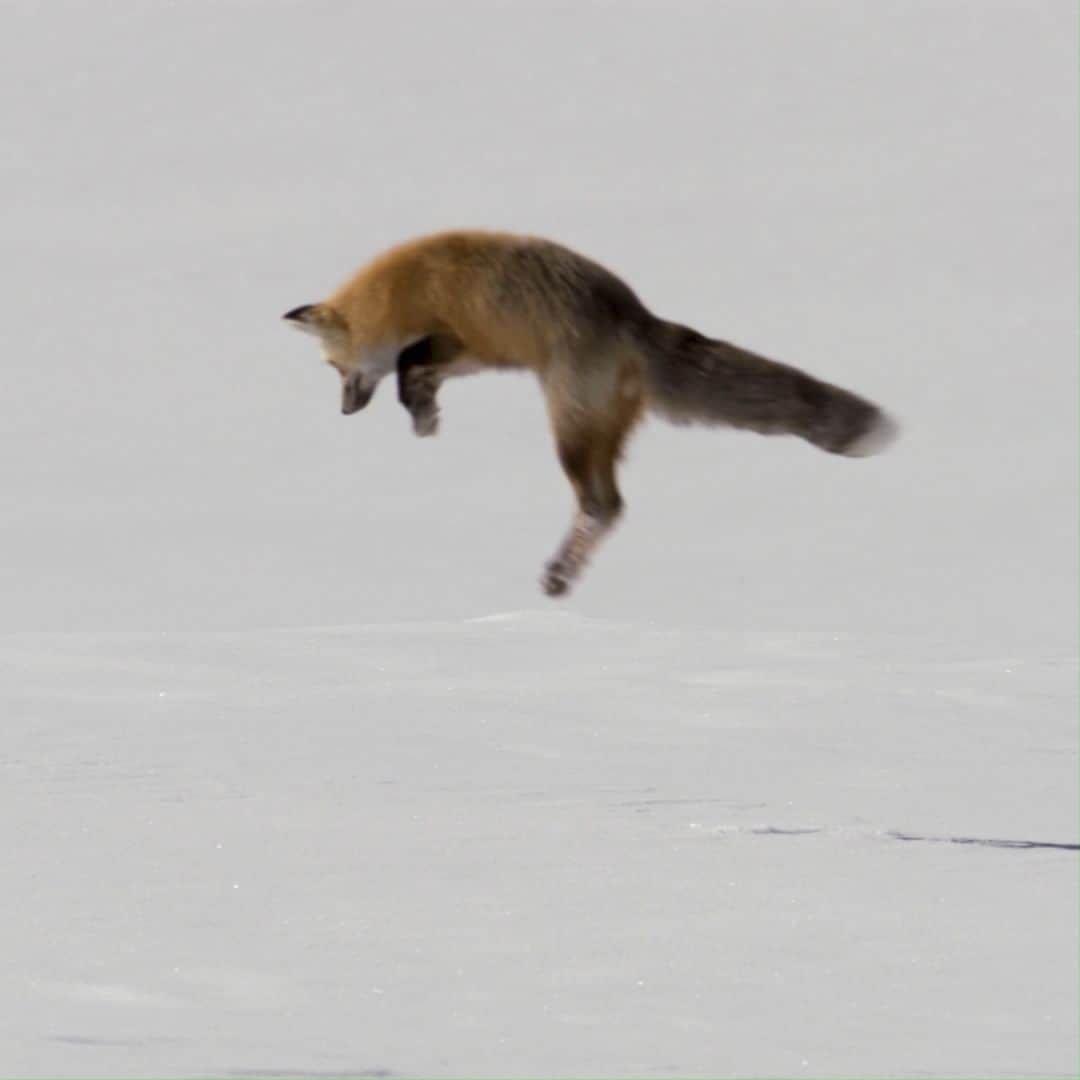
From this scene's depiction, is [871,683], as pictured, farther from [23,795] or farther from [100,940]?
[100,940]

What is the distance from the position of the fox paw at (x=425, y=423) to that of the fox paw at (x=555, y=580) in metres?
0.70

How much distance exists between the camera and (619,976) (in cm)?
1055

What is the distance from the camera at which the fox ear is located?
10.5m

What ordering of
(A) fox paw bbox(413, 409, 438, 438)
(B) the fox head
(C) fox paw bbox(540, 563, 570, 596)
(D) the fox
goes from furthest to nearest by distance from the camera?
(B) the fox head < (D) the fox < (A) fox paw bbox(413, 409, 438, 438) < (C) fox paw bbox(540, 563, 570, 596)

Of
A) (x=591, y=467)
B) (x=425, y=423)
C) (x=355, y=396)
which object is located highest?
(x=425, y=423)

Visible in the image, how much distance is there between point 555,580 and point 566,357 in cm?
100

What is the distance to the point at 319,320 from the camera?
10523mm

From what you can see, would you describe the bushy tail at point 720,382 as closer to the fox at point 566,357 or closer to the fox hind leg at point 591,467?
the fox at point 566,357

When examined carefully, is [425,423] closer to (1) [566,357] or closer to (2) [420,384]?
(2) [420,384]

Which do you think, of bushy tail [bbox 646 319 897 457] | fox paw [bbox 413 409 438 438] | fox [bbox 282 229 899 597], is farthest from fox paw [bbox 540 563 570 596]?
bushy tail [bbox 646 319 897 457]

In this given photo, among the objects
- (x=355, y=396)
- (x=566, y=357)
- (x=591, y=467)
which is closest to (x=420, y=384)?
(x=355, y=396)

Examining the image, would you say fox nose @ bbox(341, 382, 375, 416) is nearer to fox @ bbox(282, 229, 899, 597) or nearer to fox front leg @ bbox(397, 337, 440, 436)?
fox @ bbox(282, 229, 899, 597)

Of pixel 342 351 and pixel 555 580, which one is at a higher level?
pixel 342 351

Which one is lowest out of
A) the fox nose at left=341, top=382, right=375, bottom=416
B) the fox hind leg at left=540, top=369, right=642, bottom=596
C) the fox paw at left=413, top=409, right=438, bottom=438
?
the fox hind leg at left=540, top=369, right=642, bottom=596
